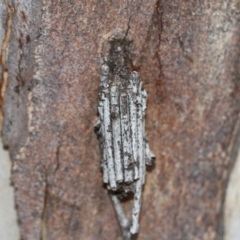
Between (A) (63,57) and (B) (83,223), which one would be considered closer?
(A) (63,57)

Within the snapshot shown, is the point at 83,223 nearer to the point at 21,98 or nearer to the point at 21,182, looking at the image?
the point at 21,182

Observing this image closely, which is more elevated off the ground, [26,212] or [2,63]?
[2,63]

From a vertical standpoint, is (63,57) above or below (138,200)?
above

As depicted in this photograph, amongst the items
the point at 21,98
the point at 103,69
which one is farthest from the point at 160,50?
the point at 21,98

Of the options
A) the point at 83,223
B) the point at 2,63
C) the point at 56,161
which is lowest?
the point at 83,223

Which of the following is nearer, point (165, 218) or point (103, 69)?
point (103, 69)

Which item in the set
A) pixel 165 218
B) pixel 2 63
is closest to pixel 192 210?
pixel 165 218

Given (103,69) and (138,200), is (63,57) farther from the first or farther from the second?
(138,200)
